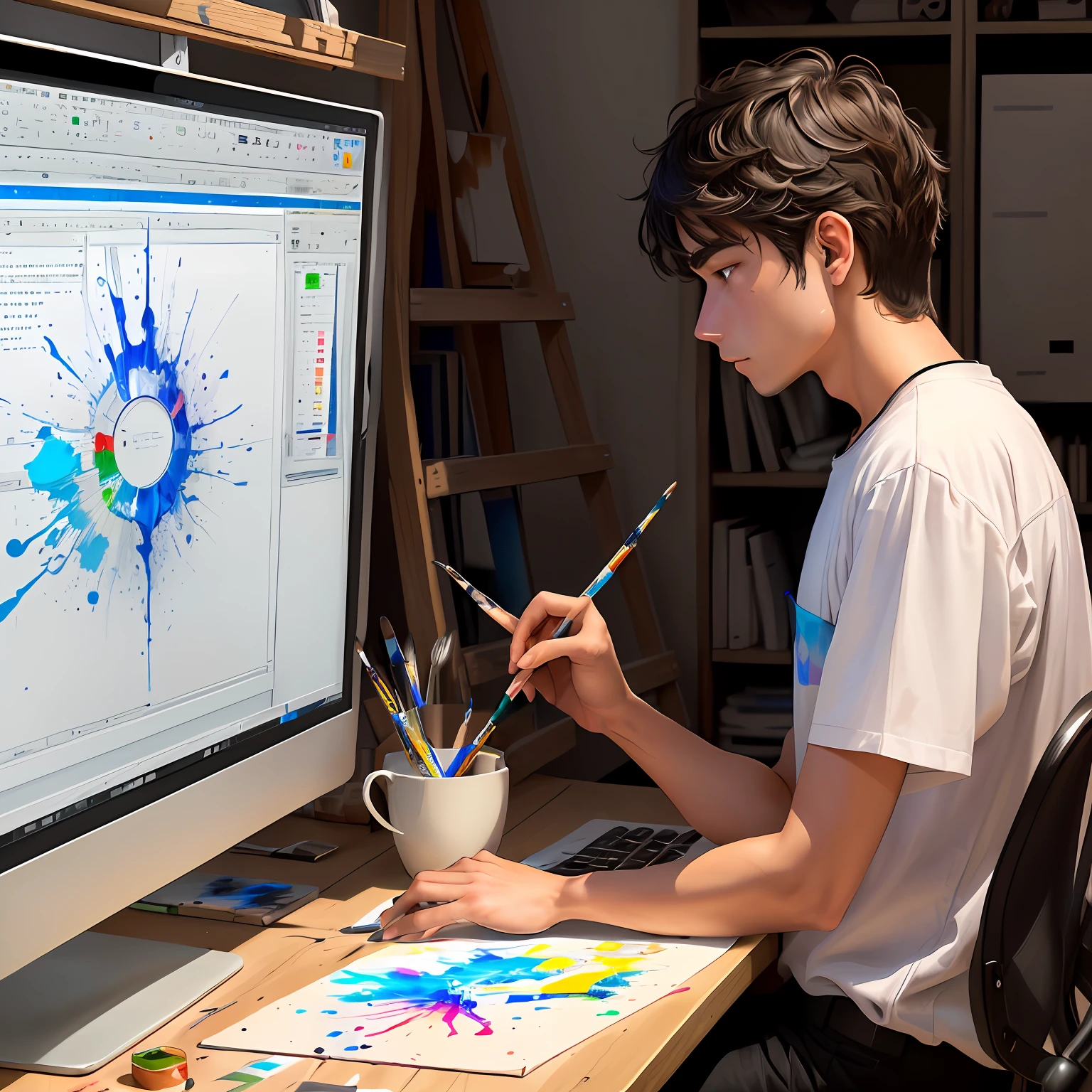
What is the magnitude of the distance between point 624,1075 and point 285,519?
0.51 metres

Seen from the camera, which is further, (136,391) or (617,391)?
(617,391)

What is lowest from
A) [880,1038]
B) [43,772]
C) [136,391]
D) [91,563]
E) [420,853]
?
[880,1038]

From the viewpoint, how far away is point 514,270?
6.04 ft

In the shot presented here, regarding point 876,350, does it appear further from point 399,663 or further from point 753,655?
point 753,655

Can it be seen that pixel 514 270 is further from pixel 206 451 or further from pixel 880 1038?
pixel 880 1038

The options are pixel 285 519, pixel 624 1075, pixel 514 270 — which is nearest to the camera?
pixel 624 1075

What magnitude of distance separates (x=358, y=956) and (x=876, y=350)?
0.65 meters

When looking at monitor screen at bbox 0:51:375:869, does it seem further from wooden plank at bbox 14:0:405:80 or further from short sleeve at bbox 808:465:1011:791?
short sleeve at bbox 808:465:1011:791

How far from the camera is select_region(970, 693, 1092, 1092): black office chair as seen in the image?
2.70 ft

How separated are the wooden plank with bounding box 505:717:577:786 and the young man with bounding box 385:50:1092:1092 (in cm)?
41

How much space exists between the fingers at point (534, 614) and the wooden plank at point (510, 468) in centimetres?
36

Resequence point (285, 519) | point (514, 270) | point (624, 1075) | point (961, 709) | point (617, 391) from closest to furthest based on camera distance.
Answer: point (624, 1075) → point (961, 709) → point (285, 519) → point (514, 270) → point (617, 391)

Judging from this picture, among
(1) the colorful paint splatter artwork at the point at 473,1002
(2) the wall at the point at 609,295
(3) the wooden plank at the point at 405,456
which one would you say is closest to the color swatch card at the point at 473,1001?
(1) the colorful paint splatter artwork at the point at 473,1002

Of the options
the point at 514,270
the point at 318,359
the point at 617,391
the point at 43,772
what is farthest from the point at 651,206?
the point at 617,391
